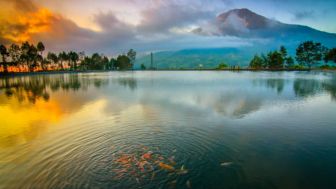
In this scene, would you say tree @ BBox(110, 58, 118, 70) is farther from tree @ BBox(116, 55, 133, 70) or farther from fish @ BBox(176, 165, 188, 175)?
fish @ BBox(176, 165, 188, 175)

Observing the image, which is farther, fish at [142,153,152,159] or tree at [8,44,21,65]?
tree at [8,44,21,65]

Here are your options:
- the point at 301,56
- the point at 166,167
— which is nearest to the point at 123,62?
the point at 301,56

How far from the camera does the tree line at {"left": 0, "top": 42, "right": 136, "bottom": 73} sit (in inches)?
4251

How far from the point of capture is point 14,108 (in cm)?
1845

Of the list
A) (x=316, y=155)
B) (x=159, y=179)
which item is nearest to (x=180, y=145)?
(x=159, y=179)

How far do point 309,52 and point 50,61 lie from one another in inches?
6132

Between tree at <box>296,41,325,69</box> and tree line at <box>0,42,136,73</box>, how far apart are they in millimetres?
121269

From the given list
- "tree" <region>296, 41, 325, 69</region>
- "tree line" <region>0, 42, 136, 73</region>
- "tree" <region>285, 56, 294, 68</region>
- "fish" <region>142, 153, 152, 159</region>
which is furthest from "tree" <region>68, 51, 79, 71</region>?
"fish" <region>142, 153, 152, 159</region>

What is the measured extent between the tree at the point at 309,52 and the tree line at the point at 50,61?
121 meters

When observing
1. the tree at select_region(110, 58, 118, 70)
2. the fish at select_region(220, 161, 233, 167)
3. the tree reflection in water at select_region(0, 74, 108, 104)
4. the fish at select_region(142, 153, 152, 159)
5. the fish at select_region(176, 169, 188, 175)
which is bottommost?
the fish at select_region(220, 161, 233, 167)

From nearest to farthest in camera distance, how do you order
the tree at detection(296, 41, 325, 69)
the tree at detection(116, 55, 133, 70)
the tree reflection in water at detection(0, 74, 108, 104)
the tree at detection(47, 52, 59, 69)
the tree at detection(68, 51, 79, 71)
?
the tree reflection in water at detection(0, 74, 108, 104)
the tree at detection(296, 41, 325, 69)
the tree at detection(47, 52, 59, 69)
the tree at detection(68, 51, 79, 71)
the tree at detection(116, 55, 133, 70)

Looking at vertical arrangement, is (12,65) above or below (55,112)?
above

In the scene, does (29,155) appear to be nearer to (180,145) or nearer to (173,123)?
(180,145)

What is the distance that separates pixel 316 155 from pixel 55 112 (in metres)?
17.1
